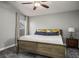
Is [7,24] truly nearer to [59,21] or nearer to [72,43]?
[59,21]

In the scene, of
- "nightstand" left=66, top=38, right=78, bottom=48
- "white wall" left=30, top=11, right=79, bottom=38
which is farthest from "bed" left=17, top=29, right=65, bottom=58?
"white wall" left=30, top=11, right=79, bottom=38

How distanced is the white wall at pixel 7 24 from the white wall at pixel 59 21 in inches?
74.3

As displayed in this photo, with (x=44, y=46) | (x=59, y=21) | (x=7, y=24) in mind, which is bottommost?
(x=44, y=46)

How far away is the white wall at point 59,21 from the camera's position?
5148 millimetres

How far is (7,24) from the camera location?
4.43 metres

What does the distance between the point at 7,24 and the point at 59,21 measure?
10.9ft

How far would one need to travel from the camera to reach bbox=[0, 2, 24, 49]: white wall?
13.3 ft

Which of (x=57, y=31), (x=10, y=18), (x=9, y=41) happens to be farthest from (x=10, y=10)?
(x=57, y=31)

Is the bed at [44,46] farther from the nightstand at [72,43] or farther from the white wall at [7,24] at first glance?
the nightstand at [72,43]

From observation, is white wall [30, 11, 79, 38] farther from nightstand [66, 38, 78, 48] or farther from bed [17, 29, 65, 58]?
bed [17, 29, 65, 58]

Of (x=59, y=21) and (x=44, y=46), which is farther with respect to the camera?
(x=59, y=21)

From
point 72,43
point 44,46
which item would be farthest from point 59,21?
point 44,46

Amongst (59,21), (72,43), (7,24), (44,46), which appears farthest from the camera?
(59,21)

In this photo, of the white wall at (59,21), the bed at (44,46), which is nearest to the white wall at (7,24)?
the bed at (44,46)
